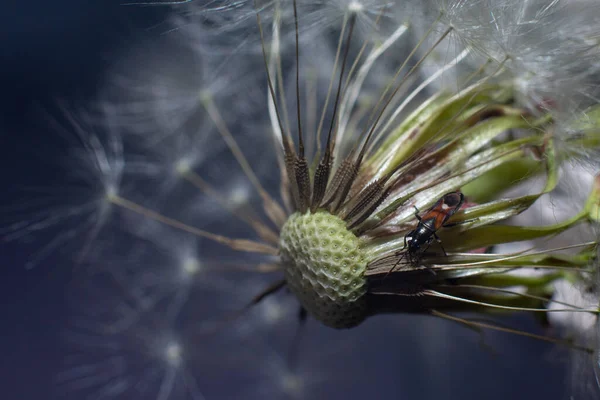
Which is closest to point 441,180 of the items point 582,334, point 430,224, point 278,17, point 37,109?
point 430,224

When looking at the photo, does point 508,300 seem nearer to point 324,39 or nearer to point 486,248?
point 486,248

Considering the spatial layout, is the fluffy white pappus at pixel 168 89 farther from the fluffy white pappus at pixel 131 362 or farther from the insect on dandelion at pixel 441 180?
the fluffy white pappus at pixel 131 362

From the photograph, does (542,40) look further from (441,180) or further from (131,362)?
(131,362)

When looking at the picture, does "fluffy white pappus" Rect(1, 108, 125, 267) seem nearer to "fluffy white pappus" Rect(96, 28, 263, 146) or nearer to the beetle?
"fluffy white pappus" Rect(96, 28, 263, 146)

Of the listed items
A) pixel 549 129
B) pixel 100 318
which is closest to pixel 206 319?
pixel 100 318

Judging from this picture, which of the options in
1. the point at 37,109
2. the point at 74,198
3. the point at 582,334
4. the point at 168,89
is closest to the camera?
the point at 582,334

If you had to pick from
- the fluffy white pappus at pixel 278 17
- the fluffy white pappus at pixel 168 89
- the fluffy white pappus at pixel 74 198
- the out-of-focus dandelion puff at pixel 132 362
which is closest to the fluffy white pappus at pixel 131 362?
the out-of-focus dandelion puff at pixel 132 362

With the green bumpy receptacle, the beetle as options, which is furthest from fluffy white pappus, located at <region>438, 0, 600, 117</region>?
the green bumpy receptacle
